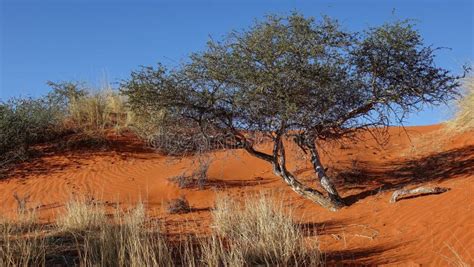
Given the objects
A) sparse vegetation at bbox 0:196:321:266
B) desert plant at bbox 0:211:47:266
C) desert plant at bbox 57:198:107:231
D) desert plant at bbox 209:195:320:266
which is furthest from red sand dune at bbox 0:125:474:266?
desert plant at bbox 0:211:47:266

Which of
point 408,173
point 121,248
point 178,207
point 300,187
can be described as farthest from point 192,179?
point 121,248

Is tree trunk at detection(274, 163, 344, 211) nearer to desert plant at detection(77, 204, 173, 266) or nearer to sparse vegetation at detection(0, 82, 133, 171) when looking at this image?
desert plant at detection(77, 204, 173, 266)

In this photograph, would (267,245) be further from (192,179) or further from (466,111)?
(466,111)

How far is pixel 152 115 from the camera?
40.4 feet

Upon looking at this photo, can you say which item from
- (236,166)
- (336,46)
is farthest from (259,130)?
(236,166)

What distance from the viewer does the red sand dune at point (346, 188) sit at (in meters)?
7.38

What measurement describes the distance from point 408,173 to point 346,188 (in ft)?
6.39

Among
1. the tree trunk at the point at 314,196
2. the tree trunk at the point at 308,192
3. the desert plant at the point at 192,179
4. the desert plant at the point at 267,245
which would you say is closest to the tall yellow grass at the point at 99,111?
the desert plant at the point at 192,179

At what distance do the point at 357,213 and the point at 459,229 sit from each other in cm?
286

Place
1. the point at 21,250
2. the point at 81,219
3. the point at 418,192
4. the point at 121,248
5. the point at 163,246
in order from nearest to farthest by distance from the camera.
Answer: the point at 121,248 < the point at 21,250 < the point at 163,246 < the point at 81,219 < the point at 418,192

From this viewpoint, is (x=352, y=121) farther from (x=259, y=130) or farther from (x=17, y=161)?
(x=17, y=161)

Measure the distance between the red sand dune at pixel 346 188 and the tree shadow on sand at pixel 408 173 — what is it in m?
0.03

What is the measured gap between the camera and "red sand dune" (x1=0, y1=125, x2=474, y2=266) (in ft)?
24.2

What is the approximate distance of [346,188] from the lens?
13.2 metres
